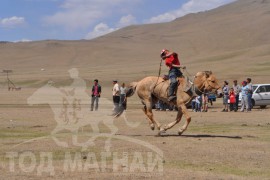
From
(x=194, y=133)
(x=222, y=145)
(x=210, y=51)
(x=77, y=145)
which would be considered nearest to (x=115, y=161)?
(x=77, y=145)

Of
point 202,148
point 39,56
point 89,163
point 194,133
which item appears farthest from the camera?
point 39,56

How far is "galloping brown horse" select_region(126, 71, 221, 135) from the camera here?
1791cm

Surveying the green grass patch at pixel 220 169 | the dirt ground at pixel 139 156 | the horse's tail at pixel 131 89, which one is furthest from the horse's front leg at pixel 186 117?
the green grass patch at pixel 220 169

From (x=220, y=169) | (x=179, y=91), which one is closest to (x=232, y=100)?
(x=179, y=91)

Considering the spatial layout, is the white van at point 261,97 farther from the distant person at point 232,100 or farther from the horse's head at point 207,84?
the horse's head at point 207,84

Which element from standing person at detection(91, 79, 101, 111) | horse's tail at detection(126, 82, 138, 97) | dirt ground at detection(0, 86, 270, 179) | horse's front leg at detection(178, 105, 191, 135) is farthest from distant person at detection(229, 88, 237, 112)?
horse's front leg at detection(178, 105, 191, 135)

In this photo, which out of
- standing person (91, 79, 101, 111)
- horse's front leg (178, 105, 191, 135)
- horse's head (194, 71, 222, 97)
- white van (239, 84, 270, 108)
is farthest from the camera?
white van (239, 84, 270, 108)

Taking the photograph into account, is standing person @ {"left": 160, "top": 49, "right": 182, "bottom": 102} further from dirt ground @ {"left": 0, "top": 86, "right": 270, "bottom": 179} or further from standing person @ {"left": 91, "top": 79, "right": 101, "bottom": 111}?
standing person @ {"left": 91, "top": 79, "right": 101, "bottom": 111}

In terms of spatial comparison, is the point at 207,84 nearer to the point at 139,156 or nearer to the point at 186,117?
the point at 186,117

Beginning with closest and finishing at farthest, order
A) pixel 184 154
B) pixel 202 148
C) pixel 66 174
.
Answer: pixel 66 174 → pixel 184 154 → pixel 202 148

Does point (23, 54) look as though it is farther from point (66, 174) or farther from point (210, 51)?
point (66, 174)

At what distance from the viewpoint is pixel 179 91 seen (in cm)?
1797

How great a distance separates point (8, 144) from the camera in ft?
50.7

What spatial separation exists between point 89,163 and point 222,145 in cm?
437
